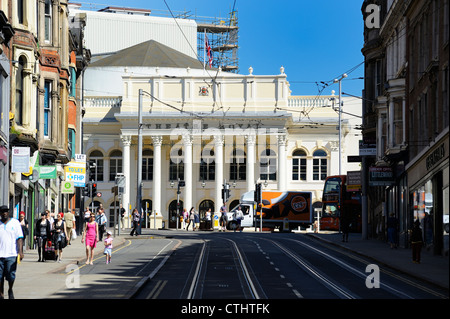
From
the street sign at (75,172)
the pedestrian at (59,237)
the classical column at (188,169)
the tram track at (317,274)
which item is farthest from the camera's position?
the classical column at (188,169)

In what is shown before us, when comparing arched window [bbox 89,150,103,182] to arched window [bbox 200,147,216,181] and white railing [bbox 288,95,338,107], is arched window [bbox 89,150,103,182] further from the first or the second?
white railing [bbox 288,95,338,107]

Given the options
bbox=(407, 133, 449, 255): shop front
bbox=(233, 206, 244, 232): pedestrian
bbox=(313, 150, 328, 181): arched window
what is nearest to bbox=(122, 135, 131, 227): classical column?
bbox=(313, 150, 328, 181): arched window

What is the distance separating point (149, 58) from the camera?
348 feet

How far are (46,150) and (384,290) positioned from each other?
23.0m

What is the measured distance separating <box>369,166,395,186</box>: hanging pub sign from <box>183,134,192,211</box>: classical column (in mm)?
48526

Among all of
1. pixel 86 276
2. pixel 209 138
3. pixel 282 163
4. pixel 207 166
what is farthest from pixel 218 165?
pixel 86 276

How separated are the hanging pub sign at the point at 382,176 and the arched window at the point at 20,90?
17.3 metres

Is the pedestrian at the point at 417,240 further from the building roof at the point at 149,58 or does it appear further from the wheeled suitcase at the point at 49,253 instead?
the building roof at the point at 149,58

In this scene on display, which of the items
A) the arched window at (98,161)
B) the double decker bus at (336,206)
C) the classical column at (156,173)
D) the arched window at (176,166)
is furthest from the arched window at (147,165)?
the double decker bus at (336,206)

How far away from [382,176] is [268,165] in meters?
51.4

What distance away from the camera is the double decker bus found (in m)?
71.6

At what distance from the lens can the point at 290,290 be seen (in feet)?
70.6

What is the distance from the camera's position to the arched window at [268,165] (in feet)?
315
